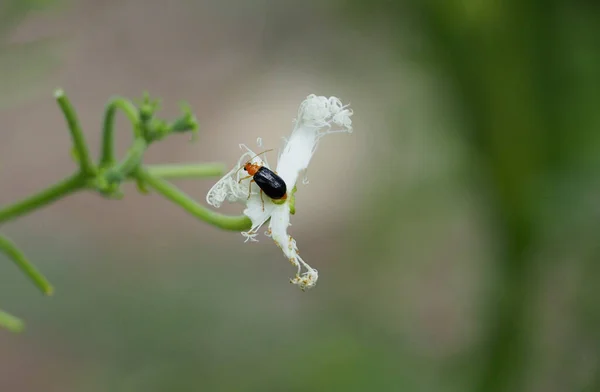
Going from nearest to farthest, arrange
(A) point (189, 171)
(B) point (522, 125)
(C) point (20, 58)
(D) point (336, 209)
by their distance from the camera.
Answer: (A) point (189, 171) → (C) point (20, 58) → (B) point (522, 125) → (D) point (336, 209)

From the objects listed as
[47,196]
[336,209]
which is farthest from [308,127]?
[336,209]

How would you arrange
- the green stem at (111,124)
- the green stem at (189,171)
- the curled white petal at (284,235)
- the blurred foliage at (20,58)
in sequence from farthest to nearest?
the blurred foliage at (20,58), the green stem at (189,171), the green stem at (111,124), the curled white petal at (284,235)

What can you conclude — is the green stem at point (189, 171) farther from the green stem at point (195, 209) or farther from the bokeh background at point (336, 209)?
the bokeh background at point (336, 209)

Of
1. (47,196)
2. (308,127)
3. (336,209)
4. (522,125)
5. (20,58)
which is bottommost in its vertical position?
(47,196)

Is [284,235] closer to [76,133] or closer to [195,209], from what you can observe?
[195,209]

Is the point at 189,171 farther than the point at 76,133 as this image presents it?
Result: Yes

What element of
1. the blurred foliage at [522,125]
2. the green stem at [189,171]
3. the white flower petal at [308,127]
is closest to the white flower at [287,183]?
the white flower petal at [308,127]
